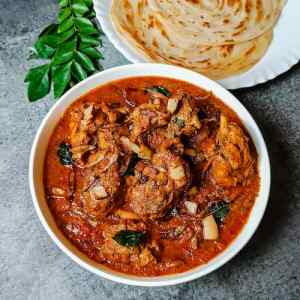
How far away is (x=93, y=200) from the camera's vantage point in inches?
120

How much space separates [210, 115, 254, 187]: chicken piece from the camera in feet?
10.3

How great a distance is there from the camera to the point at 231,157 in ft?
10.3

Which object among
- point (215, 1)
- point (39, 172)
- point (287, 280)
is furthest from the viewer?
point (215, 1)

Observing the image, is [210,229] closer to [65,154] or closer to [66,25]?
[65,154]

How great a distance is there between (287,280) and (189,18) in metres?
2.10

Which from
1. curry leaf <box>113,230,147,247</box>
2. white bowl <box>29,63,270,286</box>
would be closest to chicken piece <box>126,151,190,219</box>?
curry leaf <box>113,230,147,247</box>

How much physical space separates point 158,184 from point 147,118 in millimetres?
409

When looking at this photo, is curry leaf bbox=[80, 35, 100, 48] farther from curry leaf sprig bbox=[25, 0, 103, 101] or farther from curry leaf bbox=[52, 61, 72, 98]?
curry leaf bbox=[52, 61, 72, 98]

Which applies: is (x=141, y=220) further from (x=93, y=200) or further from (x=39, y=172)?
(x=39, y=172)

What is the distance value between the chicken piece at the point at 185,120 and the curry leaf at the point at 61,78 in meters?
1.14

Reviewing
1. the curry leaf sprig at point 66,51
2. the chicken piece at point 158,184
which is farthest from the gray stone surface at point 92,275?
the chicken piece at point 158,184

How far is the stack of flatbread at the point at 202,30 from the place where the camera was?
404 centimetres

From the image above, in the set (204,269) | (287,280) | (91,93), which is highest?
(91,93)

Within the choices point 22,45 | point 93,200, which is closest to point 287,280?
point 93,200
